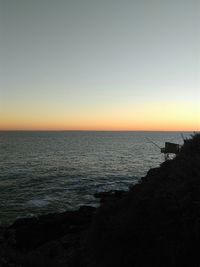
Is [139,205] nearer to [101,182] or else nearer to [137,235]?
[137,235]

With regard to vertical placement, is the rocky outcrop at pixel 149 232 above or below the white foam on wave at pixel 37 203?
Result: above

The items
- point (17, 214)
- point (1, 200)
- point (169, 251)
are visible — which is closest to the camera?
point (169, 251)

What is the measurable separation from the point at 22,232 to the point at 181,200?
42.9 ft

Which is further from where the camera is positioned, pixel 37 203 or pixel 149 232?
pixel 37 203

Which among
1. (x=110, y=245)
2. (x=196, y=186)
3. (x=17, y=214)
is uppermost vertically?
(x=196, y=186)

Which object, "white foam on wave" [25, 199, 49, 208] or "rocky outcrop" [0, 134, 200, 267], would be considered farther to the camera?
"white foam on wave" [25, 199, 49, 208]

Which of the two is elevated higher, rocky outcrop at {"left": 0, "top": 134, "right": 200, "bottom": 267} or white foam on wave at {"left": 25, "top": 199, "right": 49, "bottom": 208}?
rocky outcrop at {"left": 0, "top": 134, "right": 200, "bottom": 267}

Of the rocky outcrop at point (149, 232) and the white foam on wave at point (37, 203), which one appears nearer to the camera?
the rocky outcrop at point (149, 232)

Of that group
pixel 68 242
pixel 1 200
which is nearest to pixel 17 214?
pixel 1 200

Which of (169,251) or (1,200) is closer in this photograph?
(169,251)

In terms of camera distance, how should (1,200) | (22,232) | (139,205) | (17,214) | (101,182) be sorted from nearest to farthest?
(139,205) < (22,232) < (17,214) < (1,200) < (101,182)

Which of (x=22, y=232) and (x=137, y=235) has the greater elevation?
(x=137, y=235)

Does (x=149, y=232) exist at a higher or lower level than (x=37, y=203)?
higher

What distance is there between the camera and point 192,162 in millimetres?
13375
